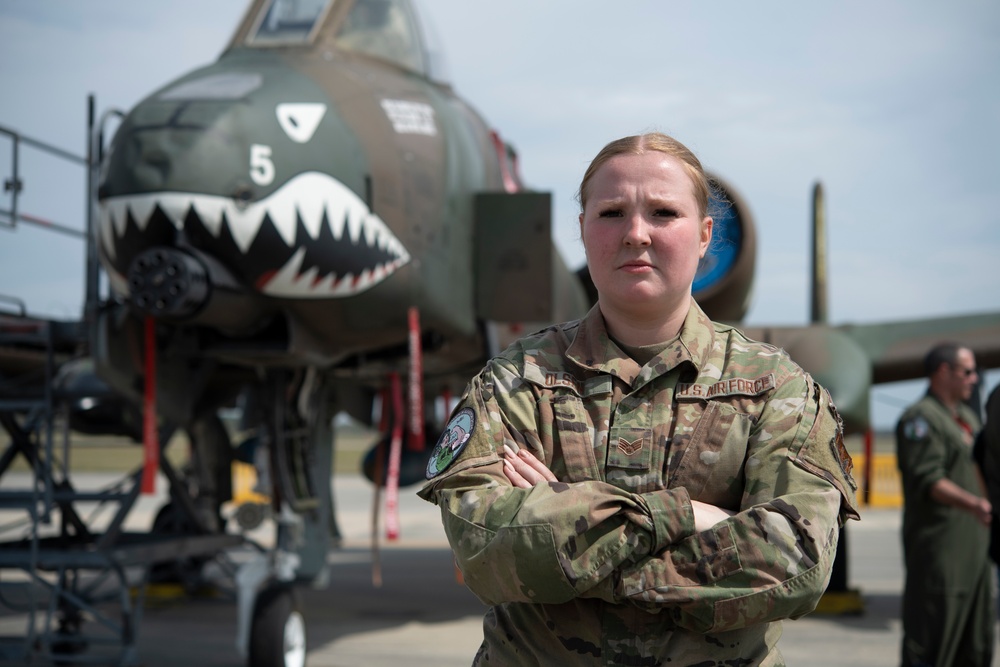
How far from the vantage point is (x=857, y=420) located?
24.1 feet

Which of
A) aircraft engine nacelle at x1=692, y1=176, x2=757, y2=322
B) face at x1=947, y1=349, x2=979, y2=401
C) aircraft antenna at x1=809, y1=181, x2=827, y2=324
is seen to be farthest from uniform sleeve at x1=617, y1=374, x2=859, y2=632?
aircraft antenna at x1=809, y1=181, x2=827, y2=324

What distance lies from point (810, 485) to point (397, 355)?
481 cm

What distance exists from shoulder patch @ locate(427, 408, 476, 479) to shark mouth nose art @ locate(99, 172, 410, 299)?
10.0ft

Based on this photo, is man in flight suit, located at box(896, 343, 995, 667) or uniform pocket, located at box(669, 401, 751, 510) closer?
uniform pocket, located at box(669, 401, 751, 510)

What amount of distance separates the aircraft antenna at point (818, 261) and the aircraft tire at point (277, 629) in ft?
20.0

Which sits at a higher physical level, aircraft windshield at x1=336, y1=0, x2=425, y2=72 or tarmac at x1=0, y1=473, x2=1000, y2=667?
aircraft windshield at x1=336, y1=0, x2=425, y2=72

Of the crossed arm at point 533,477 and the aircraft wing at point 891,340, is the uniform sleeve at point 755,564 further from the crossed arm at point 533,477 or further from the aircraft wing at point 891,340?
the aircraft wing at point 891,340

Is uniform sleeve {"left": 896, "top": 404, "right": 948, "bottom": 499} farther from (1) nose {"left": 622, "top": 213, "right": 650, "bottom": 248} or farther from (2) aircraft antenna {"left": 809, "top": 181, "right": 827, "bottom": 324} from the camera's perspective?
(2) aircraft antenna {"left": 809, "top": 181, "right": 827, "bottom": 324}

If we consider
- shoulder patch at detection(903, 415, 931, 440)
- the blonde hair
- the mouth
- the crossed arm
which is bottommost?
shoulder patch at detection(903, 415, 931, 440)

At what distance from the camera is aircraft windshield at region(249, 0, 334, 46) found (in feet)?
19.1

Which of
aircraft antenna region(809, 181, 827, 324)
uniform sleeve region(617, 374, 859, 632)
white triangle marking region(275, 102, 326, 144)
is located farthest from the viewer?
aircraft antenna region(809, 181, 827, 324)

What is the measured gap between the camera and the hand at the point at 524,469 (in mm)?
1759

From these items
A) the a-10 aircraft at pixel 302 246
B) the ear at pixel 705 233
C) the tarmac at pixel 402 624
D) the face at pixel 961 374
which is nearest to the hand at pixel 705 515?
the ear at pixel 705 233

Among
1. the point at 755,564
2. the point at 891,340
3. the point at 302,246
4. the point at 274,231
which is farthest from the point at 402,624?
the point at 755,564
